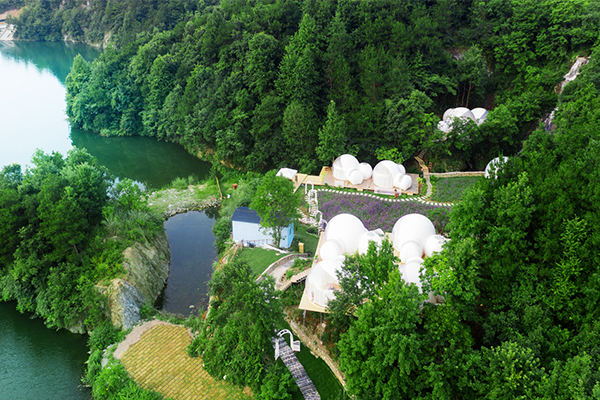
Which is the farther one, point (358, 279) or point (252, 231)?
point (252, 231)

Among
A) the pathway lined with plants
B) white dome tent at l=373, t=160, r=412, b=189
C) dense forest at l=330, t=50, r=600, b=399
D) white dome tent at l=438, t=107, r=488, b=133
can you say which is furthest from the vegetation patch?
white dome tent at l=438, t=107, r=488, b=133

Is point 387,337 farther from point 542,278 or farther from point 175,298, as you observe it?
point 175,298

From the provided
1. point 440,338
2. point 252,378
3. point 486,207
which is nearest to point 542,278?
point 486,207

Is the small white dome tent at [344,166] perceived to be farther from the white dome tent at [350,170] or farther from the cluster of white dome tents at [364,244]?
the cluster of white dome tents at [364,244]

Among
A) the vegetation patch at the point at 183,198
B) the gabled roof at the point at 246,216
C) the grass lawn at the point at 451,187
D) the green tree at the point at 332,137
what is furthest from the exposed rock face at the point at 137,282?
the grass lawn at the point at 451,187

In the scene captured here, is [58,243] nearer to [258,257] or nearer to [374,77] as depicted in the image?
[258,257]

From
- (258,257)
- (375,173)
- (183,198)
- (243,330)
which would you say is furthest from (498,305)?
(183,198)
